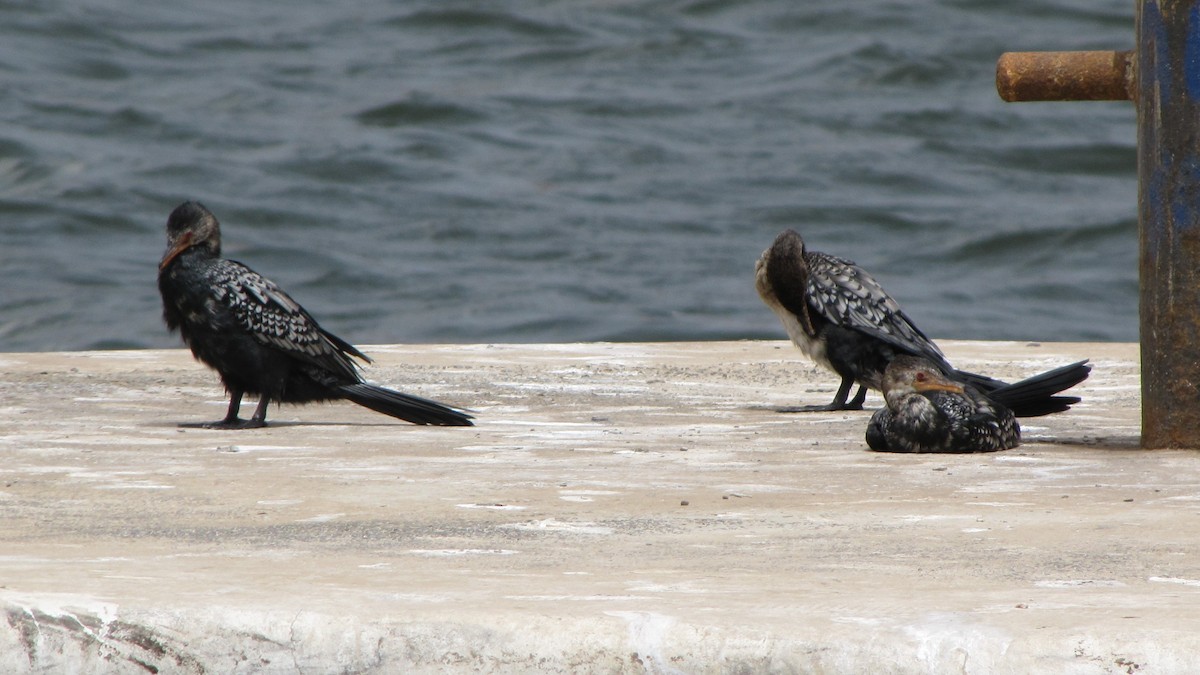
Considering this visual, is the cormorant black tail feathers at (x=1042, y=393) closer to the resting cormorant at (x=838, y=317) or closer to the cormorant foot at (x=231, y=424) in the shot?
the resting cormorant at (x=838, y=317)

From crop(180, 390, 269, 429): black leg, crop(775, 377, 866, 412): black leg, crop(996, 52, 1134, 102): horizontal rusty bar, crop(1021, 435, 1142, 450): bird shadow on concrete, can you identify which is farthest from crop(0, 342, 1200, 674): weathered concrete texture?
crop(996, 52, 1134, 102): horizontal rusty bar

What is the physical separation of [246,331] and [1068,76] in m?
2.69

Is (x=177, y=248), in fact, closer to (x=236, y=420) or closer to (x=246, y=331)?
(x=246, y=331)

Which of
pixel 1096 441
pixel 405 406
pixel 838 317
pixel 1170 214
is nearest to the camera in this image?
pixel 1170 214

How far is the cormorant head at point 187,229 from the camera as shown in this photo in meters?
5.96

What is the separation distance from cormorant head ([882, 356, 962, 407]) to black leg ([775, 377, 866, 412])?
80 cm

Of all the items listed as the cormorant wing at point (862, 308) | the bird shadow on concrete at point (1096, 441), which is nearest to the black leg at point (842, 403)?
the cormorant wing at point (862, 308)

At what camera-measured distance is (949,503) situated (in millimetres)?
3758

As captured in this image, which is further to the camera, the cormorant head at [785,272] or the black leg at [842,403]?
the cormorant head at [785,272]

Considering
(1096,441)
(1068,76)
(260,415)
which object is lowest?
(260,415)

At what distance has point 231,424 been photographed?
555cm

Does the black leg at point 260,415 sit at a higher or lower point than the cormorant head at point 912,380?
lower

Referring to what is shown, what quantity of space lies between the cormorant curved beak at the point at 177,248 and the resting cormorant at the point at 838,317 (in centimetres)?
205

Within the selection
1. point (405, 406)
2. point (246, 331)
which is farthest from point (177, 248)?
point (405, 406)
